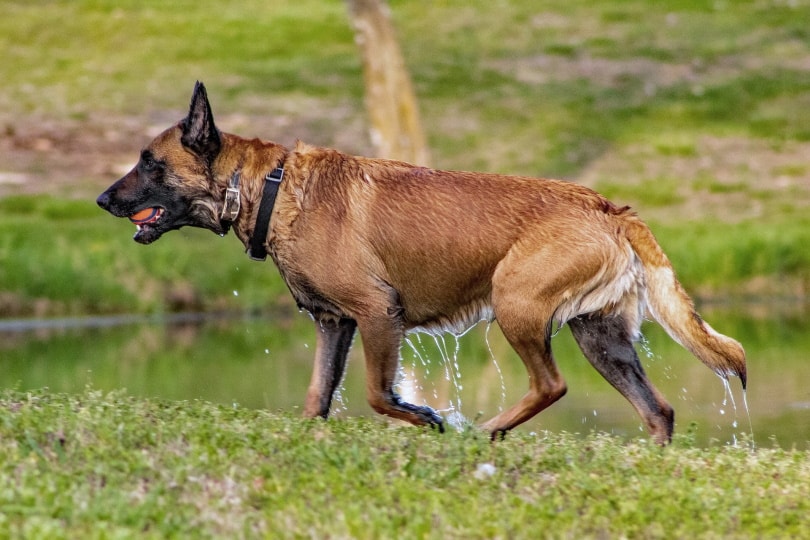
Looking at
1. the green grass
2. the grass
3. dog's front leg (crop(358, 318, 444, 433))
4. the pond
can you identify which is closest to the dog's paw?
dog's front leg (crop(358, 318, 444, 433))

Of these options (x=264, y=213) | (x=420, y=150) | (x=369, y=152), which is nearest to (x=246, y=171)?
(x=264, y=213)

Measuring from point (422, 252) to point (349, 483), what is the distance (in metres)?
2.03

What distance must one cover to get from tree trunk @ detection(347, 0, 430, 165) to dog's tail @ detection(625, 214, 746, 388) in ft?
28.5

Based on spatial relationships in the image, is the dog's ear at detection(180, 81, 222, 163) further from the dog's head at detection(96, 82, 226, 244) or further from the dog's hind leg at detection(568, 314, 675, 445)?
the dog's hind leg at detection(568, 314, 675, 445)

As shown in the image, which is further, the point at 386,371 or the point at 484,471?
the point at 386,371

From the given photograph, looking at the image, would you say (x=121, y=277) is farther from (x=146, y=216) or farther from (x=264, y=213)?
(x=264, y=213)

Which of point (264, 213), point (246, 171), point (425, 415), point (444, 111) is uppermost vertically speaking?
point (444, 111)

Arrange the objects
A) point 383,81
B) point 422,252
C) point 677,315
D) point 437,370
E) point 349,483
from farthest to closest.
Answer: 1. point 383,81
2. point 437,370
3. point 422,252
4. point 677,315
5. point 349,483

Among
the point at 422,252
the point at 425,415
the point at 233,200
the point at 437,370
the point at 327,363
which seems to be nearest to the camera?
the point at 425,415

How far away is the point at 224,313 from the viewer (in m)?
16.4

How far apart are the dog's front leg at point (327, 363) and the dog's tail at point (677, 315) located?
1.64 metres

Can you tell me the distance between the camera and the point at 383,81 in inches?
648

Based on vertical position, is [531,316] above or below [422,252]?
below

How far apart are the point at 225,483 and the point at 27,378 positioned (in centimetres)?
635
